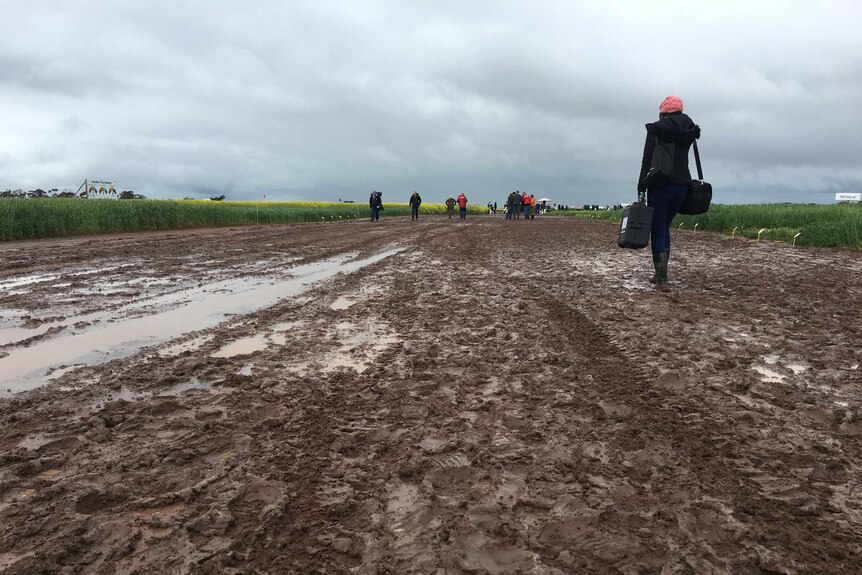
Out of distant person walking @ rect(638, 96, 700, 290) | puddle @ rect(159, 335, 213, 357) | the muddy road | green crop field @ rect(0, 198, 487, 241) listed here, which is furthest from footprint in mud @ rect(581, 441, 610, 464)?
green crop field @ rect(0, 198, 487, 241)

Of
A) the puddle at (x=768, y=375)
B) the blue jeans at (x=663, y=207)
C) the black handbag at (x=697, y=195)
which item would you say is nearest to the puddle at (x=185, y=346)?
the puddle at (x=768, y=375)

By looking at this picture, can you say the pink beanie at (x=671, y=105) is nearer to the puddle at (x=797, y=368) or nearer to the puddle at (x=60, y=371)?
the puddle at (x=797, y=368)

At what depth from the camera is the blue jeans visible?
6.29m

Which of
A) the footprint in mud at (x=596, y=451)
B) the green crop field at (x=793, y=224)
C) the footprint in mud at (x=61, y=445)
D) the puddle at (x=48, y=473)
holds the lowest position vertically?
the puddle at (x=48, y=473)

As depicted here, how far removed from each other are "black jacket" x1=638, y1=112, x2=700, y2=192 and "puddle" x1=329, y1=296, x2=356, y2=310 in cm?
376

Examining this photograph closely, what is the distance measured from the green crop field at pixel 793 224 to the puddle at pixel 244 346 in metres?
12.8

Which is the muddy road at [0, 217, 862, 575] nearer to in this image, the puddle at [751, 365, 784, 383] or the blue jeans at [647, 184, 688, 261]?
the puddle at [751, 365, 784, 383]

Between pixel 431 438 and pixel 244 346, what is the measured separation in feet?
6.65

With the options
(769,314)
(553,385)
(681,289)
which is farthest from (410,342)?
(681,289)

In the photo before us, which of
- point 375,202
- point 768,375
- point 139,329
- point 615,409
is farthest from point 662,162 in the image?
point 375,202

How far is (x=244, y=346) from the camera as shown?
383 cm

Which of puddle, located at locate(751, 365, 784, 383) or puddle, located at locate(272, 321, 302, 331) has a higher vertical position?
puddle, located at locate(272, 321, 302, 331)

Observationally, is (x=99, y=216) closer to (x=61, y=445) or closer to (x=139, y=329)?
(x=139, y=329)

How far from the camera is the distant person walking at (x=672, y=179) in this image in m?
6.12
